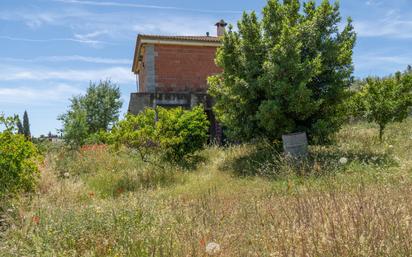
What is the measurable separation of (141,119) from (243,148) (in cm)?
358

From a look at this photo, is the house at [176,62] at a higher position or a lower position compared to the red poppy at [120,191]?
higher

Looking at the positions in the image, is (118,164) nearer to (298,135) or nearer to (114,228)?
(298,135)

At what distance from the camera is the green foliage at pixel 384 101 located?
14.0 meters

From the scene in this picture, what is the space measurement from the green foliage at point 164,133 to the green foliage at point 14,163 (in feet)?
11.5

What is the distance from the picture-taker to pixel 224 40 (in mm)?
12211

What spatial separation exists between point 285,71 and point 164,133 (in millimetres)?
4047

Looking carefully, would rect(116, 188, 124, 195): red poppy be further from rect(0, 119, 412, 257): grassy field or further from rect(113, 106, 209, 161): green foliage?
rect(113, 106, 209, 161): green foliage

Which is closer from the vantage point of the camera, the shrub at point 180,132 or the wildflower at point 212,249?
the wildflower at point 212,249

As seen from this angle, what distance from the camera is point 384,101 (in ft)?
46.0

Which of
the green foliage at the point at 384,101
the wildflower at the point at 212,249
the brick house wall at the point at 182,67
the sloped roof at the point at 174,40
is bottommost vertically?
the wildflower at the point at 212,249

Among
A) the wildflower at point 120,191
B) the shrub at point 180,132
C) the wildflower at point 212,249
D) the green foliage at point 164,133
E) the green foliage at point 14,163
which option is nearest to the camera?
the wildflower at point 212,249

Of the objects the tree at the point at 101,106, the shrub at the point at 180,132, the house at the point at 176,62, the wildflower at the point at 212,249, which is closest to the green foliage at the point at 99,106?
the tree at the point at 101,106

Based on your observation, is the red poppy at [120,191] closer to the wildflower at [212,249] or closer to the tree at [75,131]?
the wildflower at [212,249]

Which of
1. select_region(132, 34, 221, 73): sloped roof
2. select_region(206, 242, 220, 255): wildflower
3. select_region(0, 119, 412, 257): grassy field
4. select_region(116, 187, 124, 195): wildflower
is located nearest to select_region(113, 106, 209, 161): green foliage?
select_region(116, 187, 124, 195): wildflower
